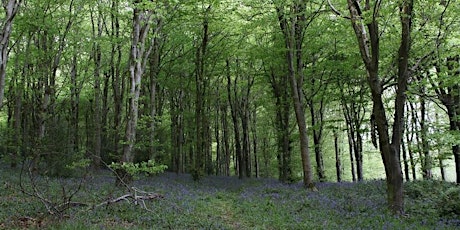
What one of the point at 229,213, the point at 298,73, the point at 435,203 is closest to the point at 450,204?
the point at 435,203

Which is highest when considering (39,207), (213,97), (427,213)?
(213,97)

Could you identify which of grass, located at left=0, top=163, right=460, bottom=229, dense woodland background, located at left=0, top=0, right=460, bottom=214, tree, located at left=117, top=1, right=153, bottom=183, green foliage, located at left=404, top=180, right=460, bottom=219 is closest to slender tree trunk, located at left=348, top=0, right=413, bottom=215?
dense woodland background, located at left=0, top=0, right=460, bottom=214

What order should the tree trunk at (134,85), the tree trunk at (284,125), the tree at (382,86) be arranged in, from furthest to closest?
the tree trunk at (284,125)
the tree trunk at (134,85)
the tree at (382,86)

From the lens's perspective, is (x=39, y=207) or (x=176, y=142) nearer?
(x=39, y=207)

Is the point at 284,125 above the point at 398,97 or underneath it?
underneath

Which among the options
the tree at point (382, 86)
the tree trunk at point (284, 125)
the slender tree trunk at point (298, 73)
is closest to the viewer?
the tree at point (382, 86)

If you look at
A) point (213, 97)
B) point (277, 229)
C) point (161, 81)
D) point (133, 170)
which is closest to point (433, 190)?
point (277, 229)

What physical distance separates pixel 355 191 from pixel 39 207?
40.7 feet

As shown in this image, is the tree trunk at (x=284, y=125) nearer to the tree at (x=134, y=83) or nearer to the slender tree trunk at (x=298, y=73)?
the slender tree trunk at (x=298, y=73)

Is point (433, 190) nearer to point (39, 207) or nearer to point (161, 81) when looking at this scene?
point (39, 207)

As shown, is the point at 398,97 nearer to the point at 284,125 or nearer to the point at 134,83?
the point at 134,83

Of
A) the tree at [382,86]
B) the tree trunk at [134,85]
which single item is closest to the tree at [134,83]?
the tree trunk at [134,85]

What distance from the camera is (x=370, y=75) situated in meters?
11.1

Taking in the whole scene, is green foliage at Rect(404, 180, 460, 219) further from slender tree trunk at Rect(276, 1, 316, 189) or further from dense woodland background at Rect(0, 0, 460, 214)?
slender tree trunk at Rect(276, 1, 316, 189)
